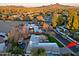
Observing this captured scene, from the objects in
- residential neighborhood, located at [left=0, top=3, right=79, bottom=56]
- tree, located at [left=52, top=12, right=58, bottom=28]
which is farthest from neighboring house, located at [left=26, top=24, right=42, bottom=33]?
tree, located at [left=52, top=12, right=58, bottom=28]

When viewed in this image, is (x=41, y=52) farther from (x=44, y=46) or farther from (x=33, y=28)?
(x=33, y=28)

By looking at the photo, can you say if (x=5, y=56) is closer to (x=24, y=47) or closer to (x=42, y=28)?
(x=24, y=47)

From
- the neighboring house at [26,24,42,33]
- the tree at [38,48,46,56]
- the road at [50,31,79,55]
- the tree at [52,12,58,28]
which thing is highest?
the tree at [52,12,58,28]

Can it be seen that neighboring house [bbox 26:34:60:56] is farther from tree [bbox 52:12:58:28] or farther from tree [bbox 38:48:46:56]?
tree [bbox 52:12:58:28]

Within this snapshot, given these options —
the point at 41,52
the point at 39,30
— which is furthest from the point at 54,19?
the point at 41,52

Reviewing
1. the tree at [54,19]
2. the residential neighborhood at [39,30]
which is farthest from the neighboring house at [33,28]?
the tree at [54,19]

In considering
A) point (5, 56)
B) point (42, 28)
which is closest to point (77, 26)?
point (42, 28)

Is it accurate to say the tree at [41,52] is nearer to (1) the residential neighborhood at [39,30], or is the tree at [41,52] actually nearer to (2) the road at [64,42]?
(1) the residential neighborhood at [39,30]

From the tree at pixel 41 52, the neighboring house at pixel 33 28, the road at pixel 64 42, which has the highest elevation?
the neighboring house at pixel 33 28

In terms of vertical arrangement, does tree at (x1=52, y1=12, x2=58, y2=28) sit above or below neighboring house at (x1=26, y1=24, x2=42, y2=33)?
above
